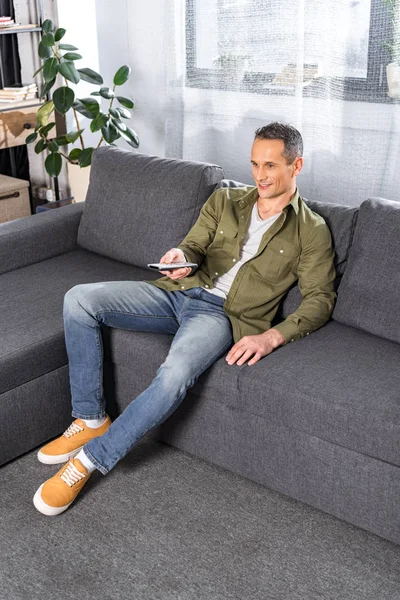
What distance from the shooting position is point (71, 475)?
2.28 meters

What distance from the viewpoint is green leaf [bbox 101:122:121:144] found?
3945 millimetres

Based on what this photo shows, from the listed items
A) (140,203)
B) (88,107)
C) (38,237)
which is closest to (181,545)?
(140,203)

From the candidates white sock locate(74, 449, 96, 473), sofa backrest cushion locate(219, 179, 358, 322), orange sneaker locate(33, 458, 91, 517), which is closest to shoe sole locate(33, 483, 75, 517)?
orange sneaker locate(33, 458, 91, 517)

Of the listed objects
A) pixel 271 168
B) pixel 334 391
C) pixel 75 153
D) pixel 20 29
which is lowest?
pixel 334 391

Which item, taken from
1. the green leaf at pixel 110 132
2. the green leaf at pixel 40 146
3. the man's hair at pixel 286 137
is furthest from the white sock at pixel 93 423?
the green leaf at pixel 40 146

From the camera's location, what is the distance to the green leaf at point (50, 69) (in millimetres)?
3945

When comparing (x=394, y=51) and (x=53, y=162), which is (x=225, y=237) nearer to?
(x=394, y=51)

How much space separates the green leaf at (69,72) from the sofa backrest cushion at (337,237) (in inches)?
71.7

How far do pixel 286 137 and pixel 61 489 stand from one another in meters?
1.25

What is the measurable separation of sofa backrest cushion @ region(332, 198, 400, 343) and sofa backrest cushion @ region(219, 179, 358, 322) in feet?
0.16

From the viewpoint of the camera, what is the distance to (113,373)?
8.64 ft

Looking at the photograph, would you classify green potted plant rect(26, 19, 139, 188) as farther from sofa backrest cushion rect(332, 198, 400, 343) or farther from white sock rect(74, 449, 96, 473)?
white sock rect(74, 449, 96, 473)

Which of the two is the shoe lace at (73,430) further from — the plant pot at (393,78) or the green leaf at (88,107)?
the green leaf at (88,107)

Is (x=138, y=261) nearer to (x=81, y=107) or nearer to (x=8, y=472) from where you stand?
(x=8, y=472)
